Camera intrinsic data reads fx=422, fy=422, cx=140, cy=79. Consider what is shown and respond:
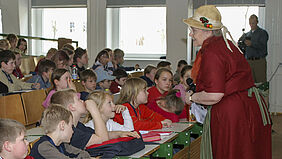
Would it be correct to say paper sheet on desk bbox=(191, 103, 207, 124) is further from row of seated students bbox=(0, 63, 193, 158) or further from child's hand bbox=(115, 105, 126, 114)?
child's hand bbox=(115, 105, 126, 114)

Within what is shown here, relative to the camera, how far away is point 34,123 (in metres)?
4.39

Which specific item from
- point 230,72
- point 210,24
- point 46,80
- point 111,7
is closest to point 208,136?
point 230,72

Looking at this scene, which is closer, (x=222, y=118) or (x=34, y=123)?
(x=222, y=118)

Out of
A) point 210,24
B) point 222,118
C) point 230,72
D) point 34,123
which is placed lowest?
point 34,123

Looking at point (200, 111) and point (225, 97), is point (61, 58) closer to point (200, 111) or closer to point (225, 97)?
point (200, 111)

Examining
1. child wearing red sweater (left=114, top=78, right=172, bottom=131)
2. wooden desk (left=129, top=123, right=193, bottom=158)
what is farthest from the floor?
child wearing red sweater (left=114, top=78, right=172, bottom=131)

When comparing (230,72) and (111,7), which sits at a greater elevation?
(111,7)

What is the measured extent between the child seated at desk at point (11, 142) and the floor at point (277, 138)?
390 cm

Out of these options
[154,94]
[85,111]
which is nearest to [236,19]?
[154,94]

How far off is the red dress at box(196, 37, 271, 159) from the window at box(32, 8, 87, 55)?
339 inches

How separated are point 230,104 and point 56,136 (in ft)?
3.56

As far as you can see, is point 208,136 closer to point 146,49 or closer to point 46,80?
point 46,80

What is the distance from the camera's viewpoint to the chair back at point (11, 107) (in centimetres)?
404

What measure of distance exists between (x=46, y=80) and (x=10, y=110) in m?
1.71
